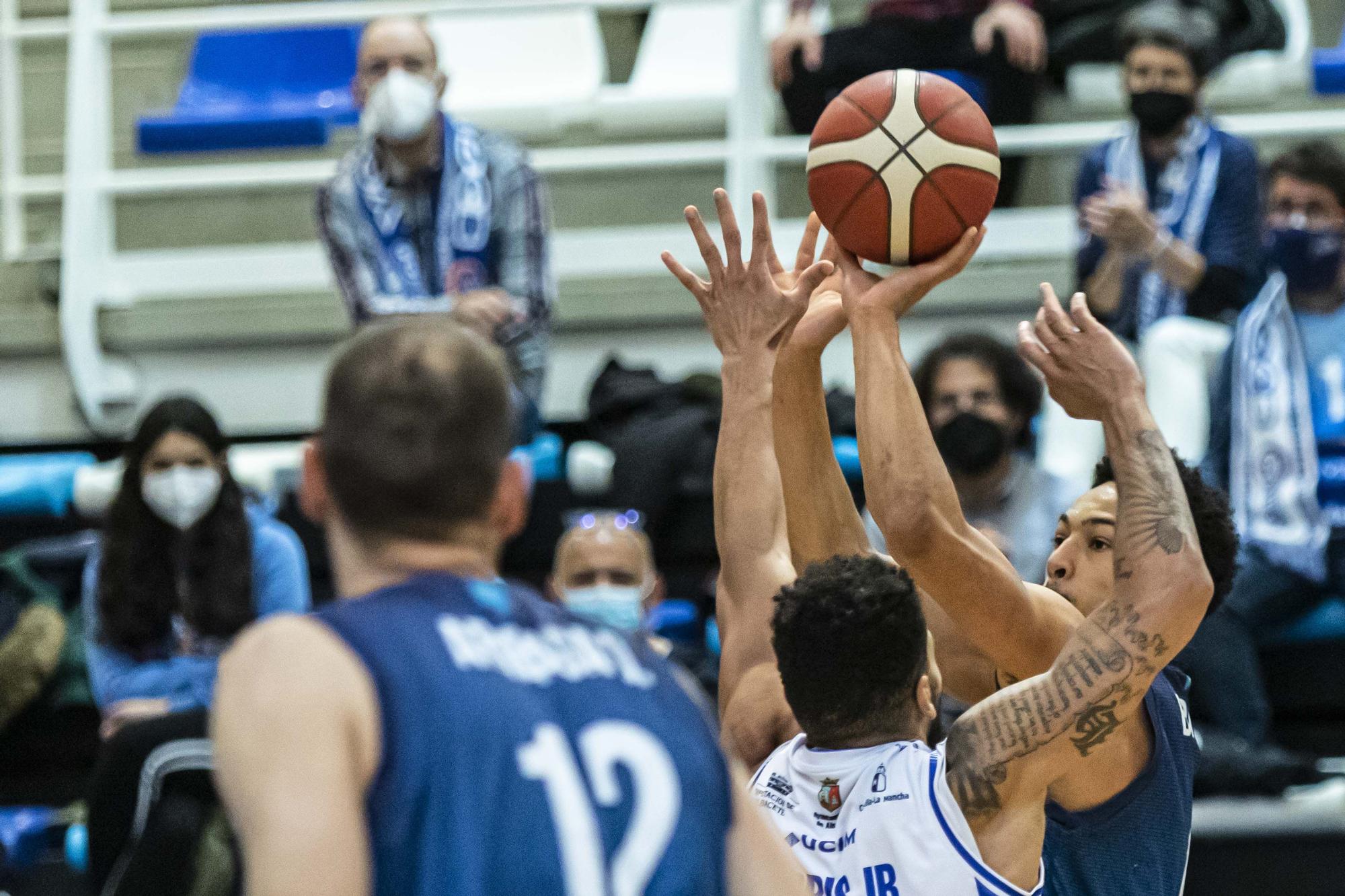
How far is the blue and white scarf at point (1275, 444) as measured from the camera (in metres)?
5.64

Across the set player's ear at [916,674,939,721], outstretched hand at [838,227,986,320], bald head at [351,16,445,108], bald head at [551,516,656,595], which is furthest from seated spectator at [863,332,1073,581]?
player's ear at [916,674,939,721]

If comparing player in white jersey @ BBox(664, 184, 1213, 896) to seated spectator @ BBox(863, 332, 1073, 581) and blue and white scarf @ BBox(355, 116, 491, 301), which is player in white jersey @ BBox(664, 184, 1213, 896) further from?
blue and white scarf @ BBox(355, 116, 491, 301)

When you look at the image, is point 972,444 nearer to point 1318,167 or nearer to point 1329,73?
point 1318,167

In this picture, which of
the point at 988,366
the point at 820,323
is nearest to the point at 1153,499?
the point at 820,323

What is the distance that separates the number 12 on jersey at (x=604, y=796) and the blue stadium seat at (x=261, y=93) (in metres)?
6.40

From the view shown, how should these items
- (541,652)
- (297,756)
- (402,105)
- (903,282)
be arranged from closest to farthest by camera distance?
1. (297,756)
2. (541,652)
3. (903,282)
4. (402,105)

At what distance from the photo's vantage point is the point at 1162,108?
6.00 metres

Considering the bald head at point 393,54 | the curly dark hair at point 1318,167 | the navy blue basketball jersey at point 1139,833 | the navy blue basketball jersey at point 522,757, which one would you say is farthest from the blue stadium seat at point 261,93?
the navy blue basketball jersey at point 522,757

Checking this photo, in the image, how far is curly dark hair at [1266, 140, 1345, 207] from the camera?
5680 millimetres

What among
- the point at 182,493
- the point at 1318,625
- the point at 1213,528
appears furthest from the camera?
the point at 1318,625

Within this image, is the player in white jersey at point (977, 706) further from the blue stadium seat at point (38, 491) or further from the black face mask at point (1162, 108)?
the blue stadium seat at point (38, 491)

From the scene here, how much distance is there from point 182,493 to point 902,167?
3207 mm

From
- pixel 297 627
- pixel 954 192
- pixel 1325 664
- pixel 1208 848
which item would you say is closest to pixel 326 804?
pixel 297 627

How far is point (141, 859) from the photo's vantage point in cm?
482
